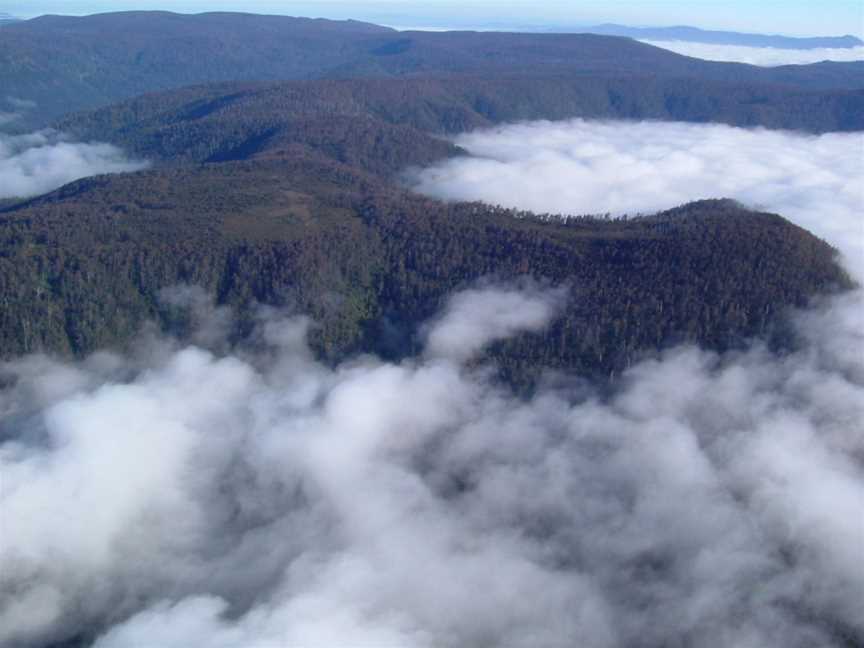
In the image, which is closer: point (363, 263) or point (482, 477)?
point (482, 477)

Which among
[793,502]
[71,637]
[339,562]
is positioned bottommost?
[71,637]

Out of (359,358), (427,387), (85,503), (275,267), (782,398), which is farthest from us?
(275,267)

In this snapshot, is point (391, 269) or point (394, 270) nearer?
point (394, 270)

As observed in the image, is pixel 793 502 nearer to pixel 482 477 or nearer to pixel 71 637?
pixel 482 477

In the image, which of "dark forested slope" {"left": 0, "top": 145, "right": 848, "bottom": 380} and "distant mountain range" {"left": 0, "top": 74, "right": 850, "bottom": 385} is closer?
"distant mountain range" {"left": 0, "top": 74, "right": 850, "bottom": 385}

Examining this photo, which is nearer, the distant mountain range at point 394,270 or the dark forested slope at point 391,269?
the distant mountain range at point 394,270

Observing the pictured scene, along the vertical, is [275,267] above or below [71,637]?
above

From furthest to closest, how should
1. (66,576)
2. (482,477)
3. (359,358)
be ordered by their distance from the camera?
(359,358) < (482,477) < (66,576)

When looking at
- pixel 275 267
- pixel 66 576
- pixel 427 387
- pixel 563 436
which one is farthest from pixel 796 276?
pixel 66 576
